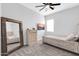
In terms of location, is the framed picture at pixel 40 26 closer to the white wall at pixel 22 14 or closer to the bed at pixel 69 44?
the white wall at pixel 22 14

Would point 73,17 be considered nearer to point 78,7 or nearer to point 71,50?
point 78,7

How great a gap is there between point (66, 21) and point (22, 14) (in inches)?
103

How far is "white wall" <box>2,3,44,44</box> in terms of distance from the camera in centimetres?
417

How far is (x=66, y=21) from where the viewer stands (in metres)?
5.07

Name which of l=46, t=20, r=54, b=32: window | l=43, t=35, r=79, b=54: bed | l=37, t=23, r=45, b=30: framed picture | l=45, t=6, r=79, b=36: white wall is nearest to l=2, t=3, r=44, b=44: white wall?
l=37, t=23, r=45, b=30: framed picture

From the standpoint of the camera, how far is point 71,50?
3525 mm

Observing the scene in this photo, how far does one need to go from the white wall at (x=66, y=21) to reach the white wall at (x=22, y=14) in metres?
1.22

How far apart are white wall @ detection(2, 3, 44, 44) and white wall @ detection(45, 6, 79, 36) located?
1.22 meters

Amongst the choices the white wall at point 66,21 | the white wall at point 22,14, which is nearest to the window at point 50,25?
the white wall at point 66,21

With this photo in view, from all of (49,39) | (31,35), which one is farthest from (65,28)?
(31,35)

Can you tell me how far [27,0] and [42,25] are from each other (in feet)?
19.2

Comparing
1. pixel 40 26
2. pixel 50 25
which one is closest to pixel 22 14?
pixel 40 26

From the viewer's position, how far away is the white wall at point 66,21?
4.57m

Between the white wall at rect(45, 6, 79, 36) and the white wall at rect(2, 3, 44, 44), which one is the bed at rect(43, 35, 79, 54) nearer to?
the white wall at rect(45, 6, 79, 36)
